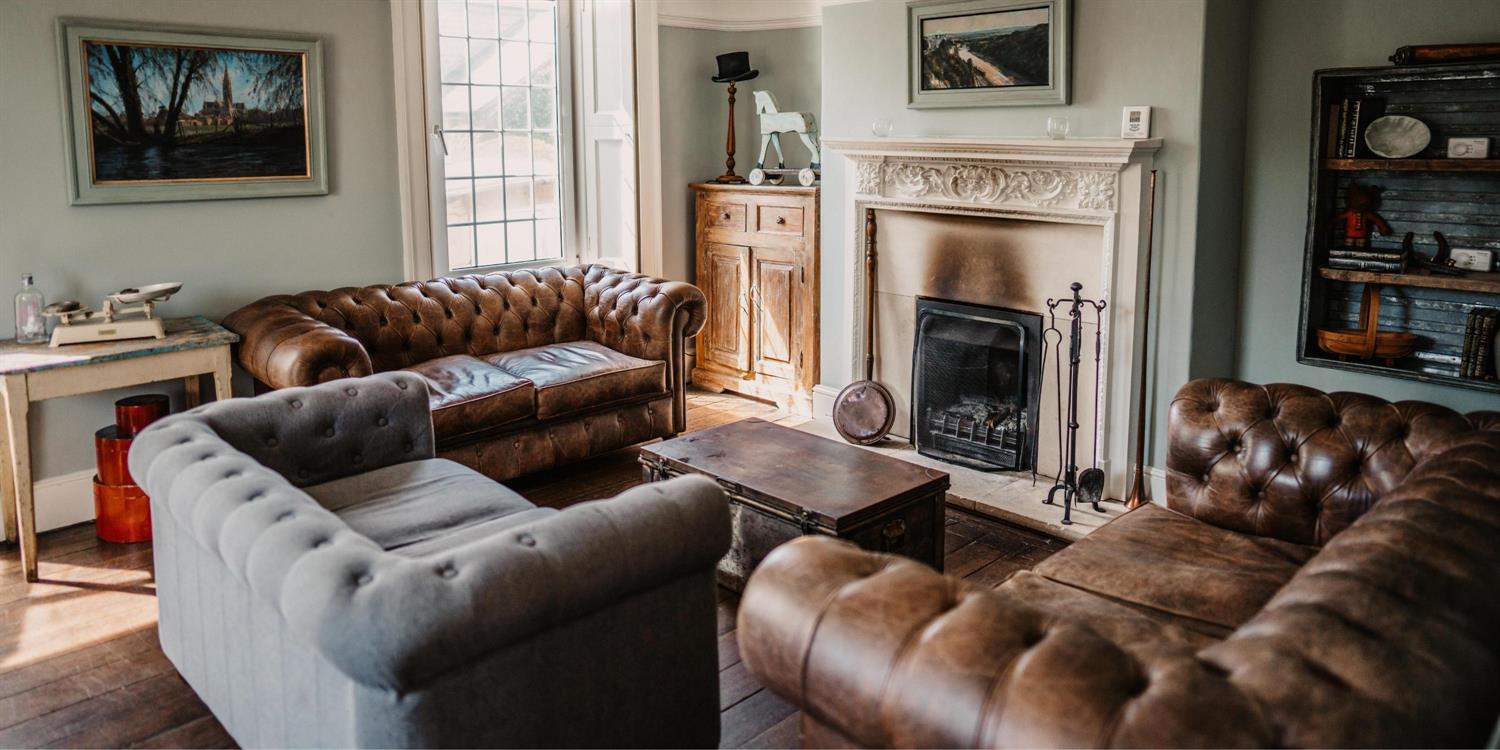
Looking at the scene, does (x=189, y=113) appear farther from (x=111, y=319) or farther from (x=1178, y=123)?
(x=1178, y=123)

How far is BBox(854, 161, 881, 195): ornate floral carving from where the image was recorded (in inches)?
204

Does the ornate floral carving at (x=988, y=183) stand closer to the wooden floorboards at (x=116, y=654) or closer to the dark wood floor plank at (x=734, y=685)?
the wooden floorboards at (x=116, y=654)

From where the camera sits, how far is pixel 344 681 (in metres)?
2.14

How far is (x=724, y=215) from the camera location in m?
6.20

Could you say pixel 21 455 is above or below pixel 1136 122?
below

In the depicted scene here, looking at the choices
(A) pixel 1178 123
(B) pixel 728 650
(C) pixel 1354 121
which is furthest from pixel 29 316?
(C) pixel 1354 121

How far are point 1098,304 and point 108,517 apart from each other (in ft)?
12.7

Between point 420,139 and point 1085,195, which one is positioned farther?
point 420,139

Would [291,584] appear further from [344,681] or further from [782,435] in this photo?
[782,435]

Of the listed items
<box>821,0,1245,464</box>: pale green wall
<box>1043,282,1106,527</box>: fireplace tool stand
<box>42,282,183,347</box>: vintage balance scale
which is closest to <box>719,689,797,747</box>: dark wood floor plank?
<box>1043,282,1106,527</box>: fireplace tool stand

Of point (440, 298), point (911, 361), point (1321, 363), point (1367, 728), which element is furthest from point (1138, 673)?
point (440, 298)

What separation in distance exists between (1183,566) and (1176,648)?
0.91 meters

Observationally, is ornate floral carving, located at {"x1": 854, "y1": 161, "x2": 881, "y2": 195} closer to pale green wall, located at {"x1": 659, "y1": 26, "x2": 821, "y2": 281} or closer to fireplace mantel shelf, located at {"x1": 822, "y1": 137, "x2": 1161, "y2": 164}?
fireplace mantel shelf, located at {"x1": 822, "y1": 137, "x2": 1161, "y2": 164}

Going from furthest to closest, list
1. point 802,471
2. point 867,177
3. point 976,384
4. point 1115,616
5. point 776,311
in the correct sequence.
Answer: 1. point 776,311
2. point 867,177
3. point 976,384
4. point 802,471
5. point 1115,616
